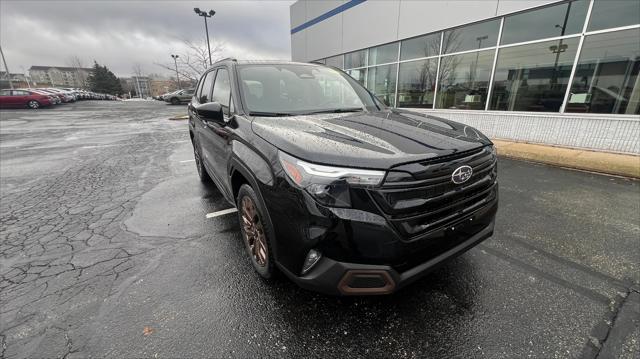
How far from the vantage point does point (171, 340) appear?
185cm

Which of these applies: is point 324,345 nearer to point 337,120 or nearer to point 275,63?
point 337,120

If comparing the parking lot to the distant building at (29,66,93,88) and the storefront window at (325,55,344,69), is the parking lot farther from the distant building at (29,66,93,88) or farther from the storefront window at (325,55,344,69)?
the distant building at (29,66,93,88)

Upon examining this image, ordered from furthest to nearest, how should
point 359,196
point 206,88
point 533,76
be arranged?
1. point 533,76
2. point 206,88
3. point 359,196

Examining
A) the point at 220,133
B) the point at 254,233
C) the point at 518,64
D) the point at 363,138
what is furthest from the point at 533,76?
the point at 254,233

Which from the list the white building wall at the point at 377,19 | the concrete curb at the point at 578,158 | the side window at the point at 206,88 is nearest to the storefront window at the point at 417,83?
the white building wall at the point at 377,19

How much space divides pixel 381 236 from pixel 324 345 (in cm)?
87

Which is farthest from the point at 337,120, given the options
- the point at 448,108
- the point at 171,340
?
the point at 448,108

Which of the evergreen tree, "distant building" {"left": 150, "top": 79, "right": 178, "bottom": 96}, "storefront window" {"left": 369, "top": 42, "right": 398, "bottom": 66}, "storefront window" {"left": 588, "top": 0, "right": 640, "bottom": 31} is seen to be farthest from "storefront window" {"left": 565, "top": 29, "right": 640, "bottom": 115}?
"distant building" {"left": 150, "top": 79, "right": 178, "bottom": 96}

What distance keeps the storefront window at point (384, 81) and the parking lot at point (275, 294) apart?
9.61 meters

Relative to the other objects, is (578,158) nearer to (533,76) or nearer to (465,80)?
(533,76)

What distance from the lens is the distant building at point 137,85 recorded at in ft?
264

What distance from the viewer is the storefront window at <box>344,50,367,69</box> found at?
1382 cm

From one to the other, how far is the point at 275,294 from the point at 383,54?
41.8 feet

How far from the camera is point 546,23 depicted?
7449 mm
